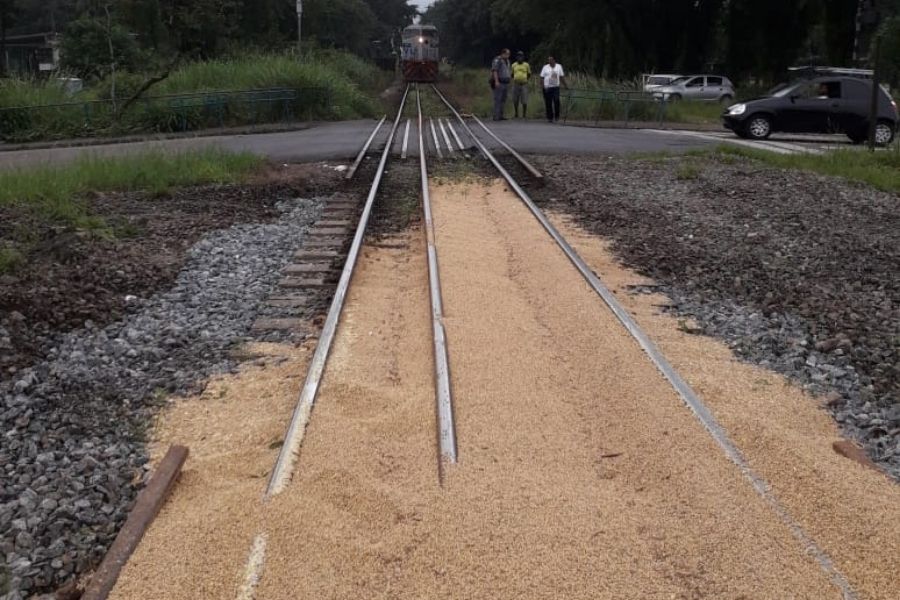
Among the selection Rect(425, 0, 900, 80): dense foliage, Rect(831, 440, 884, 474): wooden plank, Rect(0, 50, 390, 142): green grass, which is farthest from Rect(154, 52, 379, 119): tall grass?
Rect(831, 440, 884, 474): wooden plank

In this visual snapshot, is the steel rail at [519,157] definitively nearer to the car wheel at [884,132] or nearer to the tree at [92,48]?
the car wheel at [884,132]

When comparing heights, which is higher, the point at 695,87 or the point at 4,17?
the point at 4,17

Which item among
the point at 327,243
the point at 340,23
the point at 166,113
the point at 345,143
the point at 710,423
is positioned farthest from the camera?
the point at 340,23

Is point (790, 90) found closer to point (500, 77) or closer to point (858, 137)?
point (858, 137)

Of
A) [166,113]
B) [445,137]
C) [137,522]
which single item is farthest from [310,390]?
[166,113]

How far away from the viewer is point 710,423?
4316mm

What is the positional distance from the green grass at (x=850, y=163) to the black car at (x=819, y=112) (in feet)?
16.5

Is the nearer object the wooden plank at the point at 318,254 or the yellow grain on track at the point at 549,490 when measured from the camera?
the yellow grain on track at the point at 549,490

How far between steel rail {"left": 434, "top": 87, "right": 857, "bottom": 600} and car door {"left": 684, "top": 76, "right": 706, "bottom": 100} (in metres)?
31.6

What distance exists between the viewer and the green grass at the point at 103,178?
9.75 meters

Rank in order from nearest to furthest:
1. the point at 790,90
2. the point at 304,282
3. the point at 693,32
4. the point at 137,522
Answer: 1. the point at 137,522
2. the point at 304,282
3. the point at 790,90
4. the point at 693,32

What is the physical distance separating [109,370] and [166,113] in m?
19.5

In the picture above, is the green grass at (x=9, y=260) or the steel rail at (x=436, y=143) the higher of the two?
the steel rail at (x=436, y=143)

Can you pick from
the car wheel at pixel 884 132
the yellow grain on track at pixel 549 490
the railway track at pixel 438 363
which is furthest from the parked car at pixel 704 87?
the yellow grain on track at pixel 549 490
